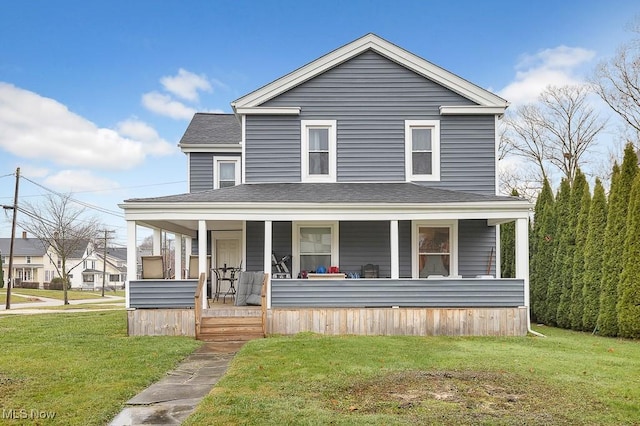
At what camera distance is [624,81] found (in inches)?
1017

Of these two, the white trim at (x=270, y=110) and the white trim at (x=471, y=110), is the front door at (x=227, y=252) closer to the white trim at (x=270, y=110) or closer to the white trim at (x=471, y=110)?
the white trim at (x=270, y=110)

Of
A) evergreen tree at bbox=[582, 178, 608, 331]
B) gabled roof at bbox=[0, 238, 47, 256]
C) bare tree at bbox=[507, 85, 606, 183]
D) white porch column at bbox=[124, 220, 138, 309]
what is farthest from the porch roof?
gabled roof at bbox=[0, 238, 47, 256]

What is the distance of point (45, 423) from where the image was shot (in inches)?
189

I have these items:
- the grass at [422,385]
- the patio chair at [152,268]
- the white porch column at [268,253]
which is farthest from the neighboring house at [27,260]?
the grass at [422,385]

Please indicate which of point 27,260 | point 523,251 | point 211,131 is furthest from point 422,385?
point 27,260

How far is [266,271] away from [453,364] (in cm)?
481

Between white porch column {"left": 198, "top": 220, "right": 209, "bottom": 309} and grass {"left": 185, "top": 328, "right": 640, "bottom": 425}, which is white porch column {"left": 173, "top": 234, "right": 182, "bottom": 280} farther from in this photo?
grass {"left": 185, "top": 328, "right": 640, "bottom": 425}

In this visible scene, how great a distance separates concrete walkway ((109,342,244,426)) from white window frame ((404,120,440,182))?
7.01 metres

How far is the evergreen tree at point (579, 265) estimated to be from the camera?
42.6ft

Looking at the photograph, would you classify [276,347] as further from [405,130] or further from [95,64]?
[95,64]

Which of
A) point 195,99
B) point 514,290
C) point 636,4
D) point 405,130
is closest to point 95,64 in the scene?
point 195,99

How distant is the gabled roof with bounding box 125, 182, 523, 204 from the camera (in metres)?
11.2

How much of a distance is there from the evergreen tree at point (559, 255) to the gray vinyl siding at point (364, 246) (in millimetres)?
4783

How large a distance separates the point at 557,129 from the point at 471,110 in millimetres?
20064
